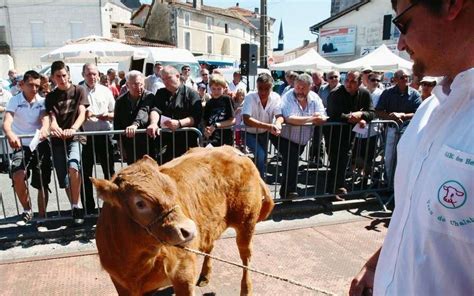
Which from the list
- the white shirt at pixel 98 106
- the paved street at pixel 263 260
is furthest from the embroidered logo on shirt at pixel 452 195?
the white shirt at pixel 98 106

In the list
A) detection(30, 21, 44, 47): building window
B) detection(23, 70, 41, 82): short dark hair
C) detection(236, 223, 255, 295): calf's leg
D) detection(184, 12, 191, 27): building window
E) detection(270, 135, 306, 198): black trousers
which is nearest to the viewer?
detection(236, 223, 255, 295): calf's leg

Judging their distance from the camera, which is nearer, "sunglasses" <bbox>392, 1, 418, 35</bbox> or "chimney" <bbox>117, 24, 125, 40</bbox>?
"sunglasses" <bbox>392, 1, 418, 35</bbox>

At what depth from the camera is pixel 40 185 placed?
5281mm

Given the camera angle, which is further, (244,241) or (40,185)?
(40,185)

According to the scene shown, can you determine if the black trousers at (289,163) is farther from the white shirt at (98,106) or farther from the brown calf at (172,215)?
the white shirt at (98,106)

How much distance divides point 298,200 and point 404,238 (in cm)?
524

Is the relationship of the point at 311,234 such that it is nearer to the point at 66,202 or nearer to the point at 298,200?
the point at 298,200

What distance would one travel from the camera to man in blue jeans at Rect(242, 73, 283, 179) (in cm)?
591

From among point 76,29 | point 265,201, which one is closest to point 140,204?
point 265,201

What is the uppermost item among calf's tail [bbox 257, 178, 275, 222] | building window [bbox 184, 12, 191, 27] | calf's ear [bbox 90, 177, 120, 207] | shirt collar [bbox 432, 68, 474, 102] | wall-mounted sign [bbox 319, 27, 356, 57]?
building window [bbox 184, 12, 191, 27]

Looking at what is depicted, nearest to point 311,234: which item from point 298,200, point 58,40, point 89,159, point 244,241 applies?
point 298,200

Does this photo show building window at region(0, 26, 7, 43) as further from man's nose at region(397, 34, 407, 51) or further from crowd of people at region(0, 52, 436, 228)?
man's nose at region(397, 34, 407, 51)

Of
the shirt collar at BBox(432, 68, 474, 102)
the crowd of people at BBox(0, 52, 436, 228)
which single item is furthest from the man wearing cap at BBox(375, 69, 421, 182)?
the shirt collar at BBox(432, 68, 474, 102)

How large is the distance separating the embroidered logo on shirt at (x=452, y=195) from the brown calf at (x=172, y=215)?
64.9 inches
